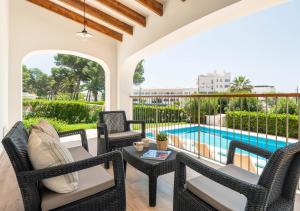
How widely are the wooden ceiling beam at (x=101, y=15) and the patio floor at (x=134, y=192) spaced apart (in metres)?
3.34

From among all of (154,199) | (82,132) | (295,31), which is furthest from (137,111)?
(295,31)

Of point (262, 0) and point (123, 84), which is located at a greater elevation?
point (262, 0)

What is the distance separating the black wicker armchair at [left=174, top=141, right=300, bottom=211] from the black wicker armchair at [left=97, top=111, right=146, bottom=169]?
5.46 feet

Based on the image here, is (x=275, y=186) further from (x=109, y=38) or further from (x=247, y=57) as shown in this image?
(x=247, y=57)

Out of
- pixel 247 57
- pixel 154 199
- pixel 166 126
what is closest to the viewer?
pixel 154 199

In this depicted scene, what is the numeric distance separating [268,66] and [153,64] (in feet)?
31.5

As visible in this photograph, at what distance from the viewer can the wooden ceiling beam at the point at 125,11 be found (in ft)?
12.2

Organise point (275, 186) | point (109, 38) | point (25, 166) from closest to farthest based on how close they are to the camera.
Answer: point (275, 186) < point (25, 166) < point (109, 38)

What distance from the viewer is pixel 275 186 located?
1084 mm

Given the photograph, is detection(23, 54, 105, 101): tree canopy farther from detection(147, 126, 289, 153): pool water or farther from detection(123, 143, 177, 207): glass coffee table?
detection(123, 143, 177, 207): glass coffee table

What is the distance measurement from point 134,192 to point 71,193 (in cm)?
99

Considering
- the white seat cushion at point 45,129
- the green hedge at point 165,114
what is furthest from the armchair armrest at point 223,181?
the green hedge at point 165,114

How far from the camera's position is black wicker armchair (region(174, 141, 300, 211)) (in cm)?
95

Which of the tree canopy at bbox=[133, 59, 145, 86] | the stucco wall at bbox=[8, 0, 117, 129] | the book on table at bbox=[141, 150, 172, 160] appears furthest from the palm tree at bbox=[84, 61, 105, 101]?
the book on table at bbox=[141, 150, 172, 160]
